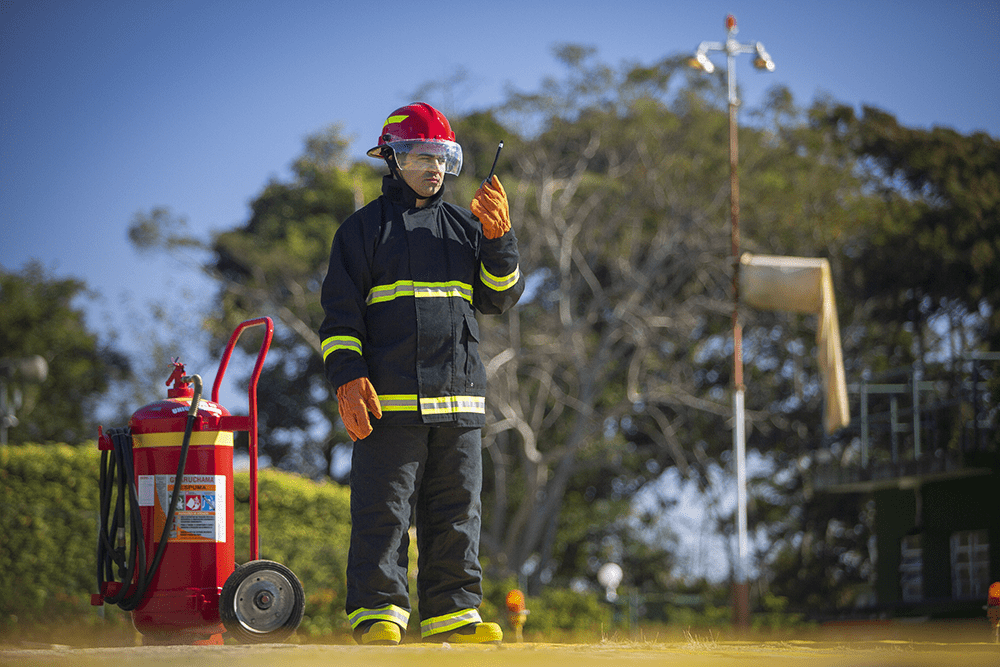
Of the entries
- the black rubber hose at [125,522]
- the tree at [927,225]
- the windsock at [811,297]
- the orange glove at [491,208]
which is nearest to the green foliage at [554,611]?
the windsock at [811,297]

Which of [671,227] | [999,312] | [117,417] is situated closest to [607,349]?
[671,227]

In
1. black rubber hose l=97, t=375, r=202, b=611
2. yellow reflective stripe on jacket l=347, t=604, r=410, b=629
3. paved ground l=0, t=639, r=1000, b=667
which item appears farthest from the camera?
black rubber hose l=97, t=375, r=202, b=611

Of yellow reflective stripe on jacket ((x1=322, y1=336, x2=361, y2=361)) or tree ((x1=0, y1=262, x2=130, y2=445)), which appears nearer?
yellow reflective stripe on jacket ((x1=322, y1=336, x2=361, y2=361))

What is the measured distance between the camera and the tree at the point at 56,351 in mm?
25875

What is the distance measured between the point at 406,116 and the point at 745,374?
17579 millimetres

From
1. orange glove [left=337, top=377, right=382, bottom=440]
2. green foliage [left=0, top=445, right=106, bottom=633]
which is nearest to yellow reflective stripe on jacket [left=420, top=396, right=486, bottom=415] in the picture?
orange glove [left=337, top=377, right=382, bottom=440]

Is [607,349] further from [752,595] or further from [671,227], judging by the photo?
[752,595]

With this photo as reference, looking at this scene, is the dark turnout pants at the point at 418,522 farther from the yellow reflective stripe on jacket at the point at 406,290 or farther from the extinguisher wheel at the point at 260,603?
the yellow reflective stripe on jacket at the point at 406,290

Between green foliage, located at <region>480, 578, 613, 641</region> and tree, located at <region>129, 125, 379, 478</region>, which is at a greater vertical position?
tree, located at <region>129, 125, 379, 478</region>

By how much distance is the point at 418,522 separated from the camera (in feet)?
13.9

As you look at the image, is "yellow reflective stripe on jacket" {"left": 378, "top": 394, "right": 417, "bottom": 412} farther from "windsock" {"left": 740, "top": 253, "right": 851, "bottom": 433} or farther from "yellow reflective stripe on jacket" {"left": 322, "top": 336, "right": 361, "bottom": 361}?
"windsock" {"left": 740, "top": 253, "right": 851, "bottom": 433}

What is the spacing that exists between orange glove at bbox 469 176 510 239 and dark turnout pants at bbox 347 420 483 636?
0.79 m

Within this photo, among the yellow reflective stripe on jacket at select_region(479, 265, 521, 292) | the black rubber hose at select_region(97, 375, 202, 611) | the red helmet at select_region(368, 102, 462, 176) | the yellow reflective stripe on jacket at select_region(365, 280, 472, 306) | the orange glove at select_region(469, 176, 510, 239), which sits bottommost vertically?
the black rubber hose at select_region(97, 375, 202, 611)

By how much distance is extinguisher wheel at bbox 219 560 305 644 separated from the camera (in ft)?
12.8
